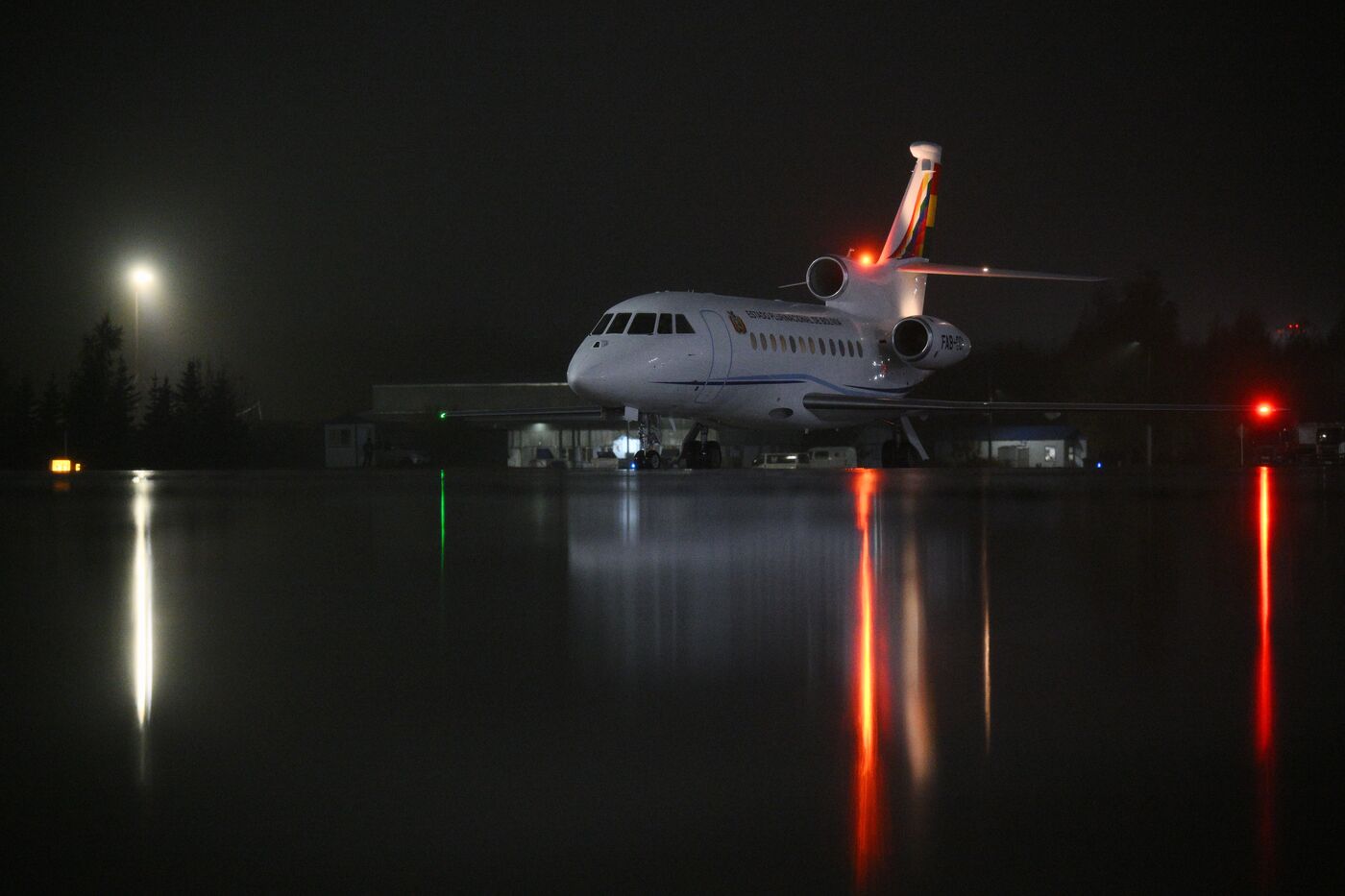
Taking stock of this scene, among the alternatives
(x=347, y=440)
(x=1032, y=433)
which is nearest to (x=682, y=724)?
(x=347, y=440)

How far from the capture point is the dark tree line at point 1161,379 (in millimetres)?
54625

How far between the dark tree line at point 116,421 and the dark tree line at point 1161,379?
32.0 m

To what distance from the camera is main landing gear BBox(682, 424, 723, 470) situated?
2738cm

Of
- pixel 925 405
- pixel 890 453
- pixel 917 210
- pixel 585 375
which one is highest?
pixel 917 210

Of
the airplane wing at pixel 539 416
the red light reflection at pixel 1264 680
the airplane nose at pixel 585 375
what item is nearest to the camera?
the red light reflection at pixel 1264 680

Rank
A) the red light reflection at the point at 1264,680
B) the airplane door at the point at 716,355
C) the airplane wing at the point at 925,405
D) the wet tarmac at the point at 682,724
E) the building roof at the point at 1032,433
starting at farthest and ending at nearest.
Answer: the building roof at the point at 1032,433, the airplane wing at the point at 925,405, the airplane door at the point at 716,355, the red light reflection at the point at 1264,680, the wet tarmac at the point at 682,724

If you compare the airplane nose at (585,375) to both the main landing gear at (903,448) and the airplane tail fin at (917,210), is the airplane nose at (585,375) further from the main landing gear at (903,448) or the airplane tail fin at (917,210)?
the airplane tail fin at (917,210)

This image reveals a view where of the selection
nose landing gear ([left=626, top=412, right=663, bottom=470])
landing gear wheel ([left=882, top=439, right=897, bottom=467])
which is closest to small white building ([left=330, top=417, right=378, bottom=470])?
landing gear wheel ([left=882, top=439, right=897, bottom=467])

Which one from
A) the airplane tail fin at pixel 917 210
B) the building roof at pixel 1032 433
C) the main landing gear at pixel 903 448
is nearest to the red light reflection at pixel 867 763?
the main landing gear at pixel 903 448

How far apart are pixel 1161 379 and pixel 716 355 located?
38760mm

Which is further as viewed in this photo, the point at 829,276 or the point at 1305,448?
the point at 1305,448

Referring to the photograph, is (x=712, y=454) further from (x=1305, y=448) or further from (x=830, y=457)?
(x=1305, y=448)

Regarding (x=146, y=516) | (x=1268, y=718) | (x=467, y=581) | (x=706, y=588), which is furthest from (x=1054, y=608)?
(x=146, y=516)

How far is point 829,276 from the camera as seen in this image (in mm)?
30312
